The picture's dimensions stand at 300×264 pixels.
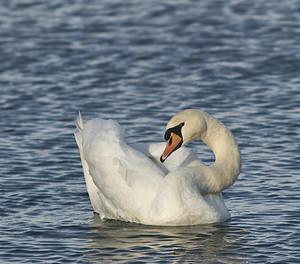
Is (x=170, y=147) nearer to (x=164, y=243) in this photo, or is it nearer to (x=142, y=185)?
(x=142, y=185)

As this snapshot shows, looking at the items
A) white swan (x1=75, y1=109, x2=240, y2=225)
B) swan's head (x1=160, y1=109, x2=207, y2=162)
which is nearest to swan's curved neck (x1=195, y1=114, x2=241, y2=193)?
white swan (x1=75, y1=109, x2=240, y2=225)

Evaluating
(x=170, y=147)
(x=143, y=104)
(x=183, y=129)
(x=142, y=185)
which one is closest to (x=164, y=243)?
(x=142, y=185)

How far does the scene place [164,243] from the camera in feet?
42.9

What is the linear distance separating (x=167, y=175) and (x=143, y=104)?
193 inches

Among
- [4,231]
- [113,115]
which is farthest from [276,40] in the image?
[4,231]

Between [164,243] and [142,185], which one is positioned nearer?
[164,243]

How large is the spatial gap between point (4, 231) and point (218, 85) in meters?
6.75

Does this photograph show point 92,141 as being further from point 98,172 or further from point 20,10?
point 20,10

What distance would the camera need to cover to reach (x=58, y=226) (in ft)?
44.7

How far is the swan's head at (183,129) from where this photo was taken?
1366 cm

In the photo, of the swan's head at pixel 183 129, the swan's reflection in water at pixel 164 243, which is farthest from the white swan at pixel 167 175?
the swan's reflection in water at pixel 164 243

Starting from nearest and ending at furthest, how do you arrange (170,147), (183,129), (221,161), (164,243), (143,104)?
(164,243) < (170,147) < (183,129) < (221,161) < (143,104)

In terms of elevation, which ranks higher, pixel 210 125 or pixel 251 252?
pixel 210 125

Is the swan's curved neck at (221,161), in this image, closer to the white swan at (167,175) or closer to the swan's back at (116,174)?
the white swan at (167,175)
